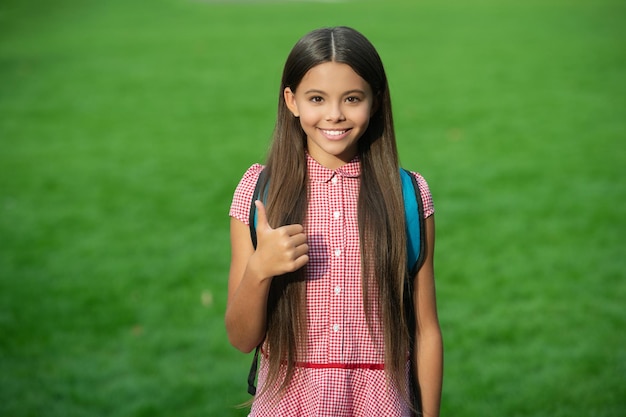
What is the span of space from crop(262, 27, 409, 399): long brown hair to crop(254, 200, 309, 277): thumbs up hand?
148 mm

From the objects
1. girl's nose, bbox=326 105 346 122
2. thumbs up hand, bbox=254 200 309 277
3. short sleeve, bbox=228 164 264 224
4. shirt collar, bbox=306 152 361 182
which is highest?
girl's nose, bbox=326 105 346 122

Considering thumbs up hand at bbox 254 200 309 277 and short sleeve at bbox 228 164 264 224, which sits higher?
short sleeve at bbox 228 164 264 224

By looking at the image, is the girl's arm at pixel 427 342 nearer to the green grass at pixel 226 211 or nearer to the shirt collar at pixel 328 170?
the shirt collar at pixel 328 170

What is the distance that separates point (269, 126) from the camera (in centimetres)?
994

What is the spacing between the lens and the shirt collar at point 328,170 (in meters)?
2.20

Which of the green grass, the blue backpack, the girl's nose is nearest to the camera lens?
the girl's nose

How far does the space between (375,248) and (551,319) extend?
138 inches

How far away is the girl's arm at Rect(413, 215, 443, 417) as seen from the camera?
2.23 m

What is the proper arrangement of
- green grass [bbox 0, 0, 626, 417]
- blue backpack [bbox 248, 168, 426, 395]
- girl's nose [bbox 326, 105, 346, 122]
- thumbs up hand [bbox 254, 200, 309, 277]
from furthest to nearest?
1. green grass [bbox 0, 0, 626, 417]
2. blue backpack [bbox 248, 168, 426, 395]
3. girl's nose [bbox 326, 105, 346, 122]
4. thumbs up hand [bbox 254, 200, 309, 277]

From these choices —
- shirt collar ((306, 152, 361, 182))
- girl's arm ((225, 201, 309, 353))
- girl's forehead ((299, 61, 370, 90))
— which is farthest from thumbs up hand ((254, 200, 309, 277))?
girl's forehead ((299, 61, 370, 90))

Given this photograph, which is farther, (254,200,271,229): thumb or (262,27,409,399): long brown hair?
(262,27,409,399): long brown hair

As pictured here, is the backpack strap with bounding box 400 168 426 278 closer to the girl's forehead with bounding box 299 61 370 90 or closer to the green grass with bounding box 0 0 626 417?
the girl's forehead with bounding box 299 61 370 90

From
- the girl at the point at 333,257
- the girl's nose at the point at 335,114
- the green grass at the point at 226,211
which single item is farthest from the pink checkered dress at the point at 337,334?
the green grass at the point at 226,211

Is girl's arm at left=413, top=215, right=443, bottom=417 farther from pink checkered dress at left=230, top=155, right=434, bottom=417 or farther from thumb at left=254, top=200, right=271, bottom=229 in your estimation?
thumb at left=254, top=200, right=271, bottom=229
